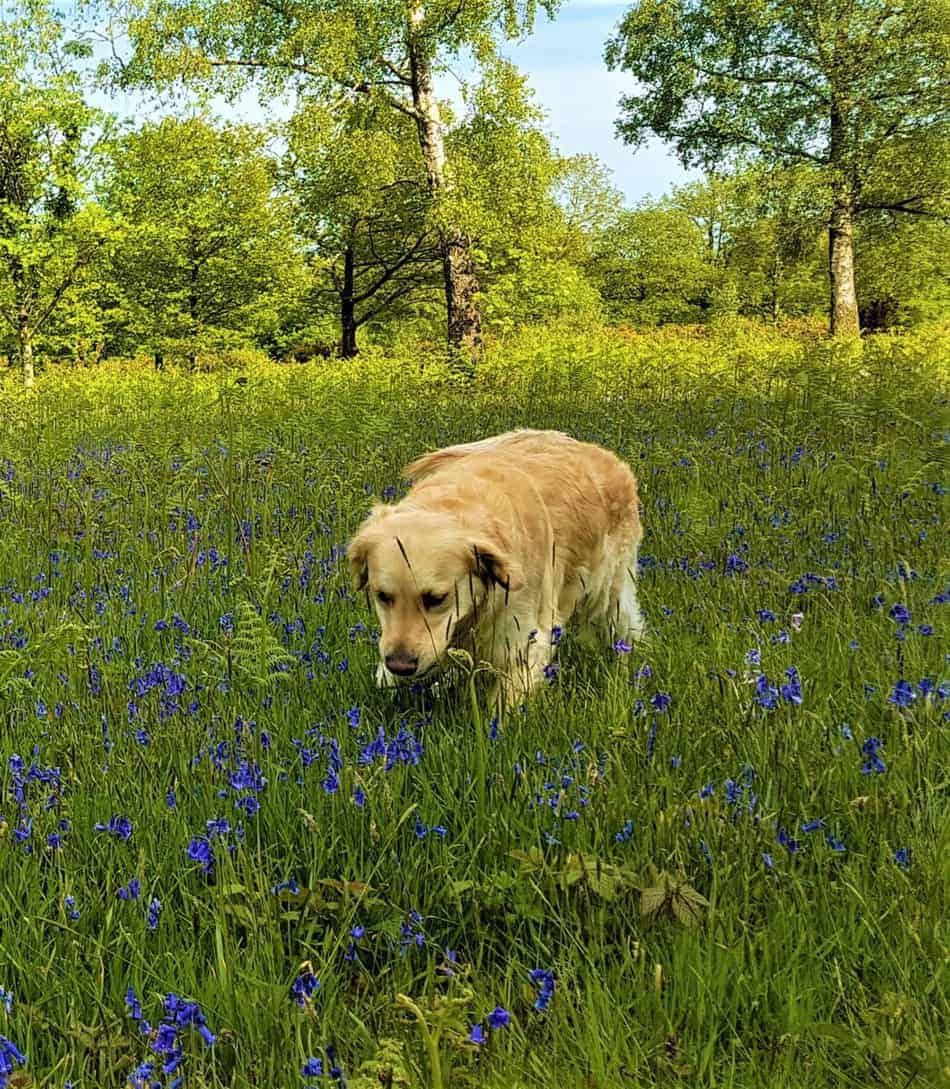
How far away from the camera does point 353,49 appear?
54.0ft

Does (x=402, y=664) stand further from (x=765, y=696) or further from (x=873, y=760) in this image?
(x=873, y=760)

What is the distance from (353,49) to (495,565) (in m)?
16.3

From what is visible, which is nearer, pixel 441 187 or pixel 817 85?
pixel 441 187

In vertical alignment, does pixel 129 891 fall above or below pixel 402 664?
below

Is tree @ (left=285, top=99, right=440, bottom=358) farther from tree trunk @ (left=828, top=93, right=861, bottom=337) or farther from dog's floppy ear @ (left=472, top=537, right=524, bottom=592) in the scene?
dog's floppy ear @ (left=472, top=537, right=524, bottom=592)

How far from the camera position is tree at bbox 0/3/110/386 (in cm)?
1953

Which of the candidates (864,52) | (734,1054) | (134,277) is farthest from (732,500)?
(134,277)

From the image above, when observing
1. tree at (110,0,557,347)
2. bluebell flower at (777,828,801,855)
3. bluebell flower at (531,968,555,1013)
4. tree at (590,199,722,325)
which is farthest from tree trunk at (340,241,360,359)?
bluebell flower at (531,968,555,1013)

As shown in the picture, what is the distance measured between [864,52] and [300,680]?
29.0 meters

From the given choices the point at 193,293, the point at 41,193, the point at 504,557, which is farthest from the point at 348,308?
the point at 504,557

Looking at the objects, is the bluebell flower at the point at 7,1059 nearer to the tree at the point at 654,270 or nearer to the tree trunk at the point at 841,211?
the tree trunk at the point at 841,211

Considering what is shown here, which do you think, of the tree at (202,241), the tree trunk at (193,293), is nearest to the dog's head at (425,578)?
the tree at (202,241)

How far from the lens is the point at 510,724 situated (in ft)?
10.4

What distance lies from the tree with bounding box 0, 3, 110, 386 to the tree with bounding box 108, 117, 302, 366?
8.04 m
